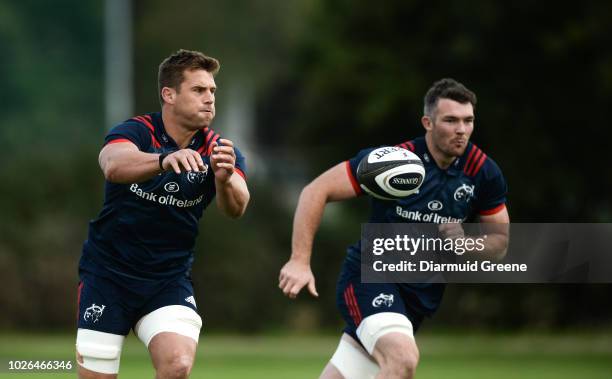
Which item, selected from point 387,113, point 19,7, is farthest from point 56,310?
point 19,7

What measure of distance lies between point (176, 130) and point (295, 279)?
51.4 inches

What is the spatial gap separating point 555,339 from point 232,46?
916 inches

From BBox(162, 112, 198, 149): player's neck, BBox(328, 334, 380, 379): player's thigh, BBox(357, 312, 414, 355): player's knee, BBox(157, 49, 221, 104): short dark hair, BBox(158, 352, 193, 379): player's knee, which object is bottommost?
BBox(158, 352, 193, 379): player's knee

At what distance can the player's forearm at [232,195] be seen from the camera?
7.17 m

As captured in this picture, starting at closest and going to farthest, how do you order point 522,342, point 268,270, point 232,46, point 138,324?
point 138,324, point 522,342, point 268,270, point 232,46

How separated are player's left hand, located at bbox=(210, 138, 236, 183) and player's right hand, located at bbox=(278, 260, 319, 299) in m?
1.02

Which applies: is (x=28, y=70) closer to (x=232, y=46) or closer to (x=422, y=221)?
(x=232, y=46)

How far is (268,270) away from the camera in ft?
79.4

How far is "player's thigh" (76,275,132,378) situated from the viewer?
24.5ft

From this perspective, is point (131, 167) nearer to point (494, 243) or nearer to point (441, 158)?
point (441, 158)

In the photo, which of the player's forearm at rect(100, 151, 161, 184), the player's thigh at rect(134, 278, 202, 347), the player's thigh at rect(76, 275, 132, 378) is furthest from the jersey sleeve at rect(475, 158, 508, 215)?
the player's thigh at rect(76, 275, 132, 378)

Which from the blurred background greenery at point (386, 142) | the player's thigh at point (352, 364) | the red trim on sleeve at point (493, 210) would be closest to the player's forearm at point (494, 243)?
the red trim on sleeve at point (493, 210)

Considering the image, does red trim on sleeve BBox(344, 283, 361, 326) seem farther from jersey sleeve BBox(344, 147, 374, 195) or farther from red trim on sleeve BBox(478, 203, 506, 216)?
red trim on sleeve BBox(478, 203, 506, 216)

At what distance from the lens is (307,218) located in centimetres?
802
